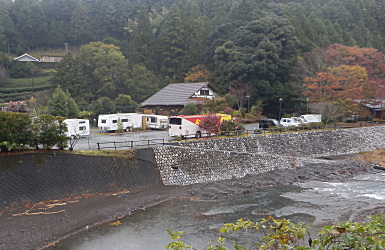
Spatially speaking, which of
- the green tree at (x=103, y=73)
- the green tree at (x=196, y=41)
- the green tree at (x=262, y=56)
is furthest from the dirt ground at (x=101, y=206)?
the green tree at (x=196, y=41)

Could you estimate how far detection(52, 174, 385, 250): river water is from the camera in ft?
47.2

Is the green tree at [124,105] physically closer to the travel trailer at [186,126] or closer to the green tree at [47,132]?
the travel trailer at [186,126]

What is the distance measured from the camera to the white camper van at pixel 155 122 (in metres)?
35.9

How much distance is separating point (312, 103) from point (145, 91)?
23984 mm

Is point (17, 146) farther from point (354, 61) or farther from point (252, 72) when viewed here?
point (354, 61)

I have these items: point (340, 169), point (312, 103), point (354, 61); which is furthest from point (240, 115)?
point (354, 61)

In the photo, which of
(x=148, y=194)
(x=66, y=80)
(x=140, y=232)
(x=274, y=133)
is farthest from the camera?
(x=66, y=80)

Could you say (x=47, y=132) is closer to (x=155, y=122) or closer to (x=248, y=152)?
(x=248, y=152)

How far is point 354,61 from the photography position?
156 feet

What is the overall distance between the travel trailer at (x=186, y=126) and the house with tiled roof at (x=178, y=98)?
11.8 meters

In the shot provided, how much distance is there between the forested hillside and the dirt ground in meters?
17.6

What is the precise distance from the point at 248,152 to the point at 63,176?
Answer: 1450 centimetres

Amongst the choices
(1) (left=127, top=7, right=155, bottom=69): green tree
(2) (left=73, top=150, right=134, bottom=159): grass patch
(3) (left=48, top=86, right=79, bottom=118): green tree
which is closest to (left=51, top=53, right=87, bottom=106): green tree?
(3) (left=48, top=86, right=79, bottom=118): green tree

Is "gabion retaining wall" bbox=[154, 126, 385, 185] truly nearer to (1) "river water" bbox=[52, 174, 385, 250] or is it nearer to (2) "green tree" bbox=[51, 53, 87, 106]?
(1) "river water" bbox=[52, 174, 385, 250]
